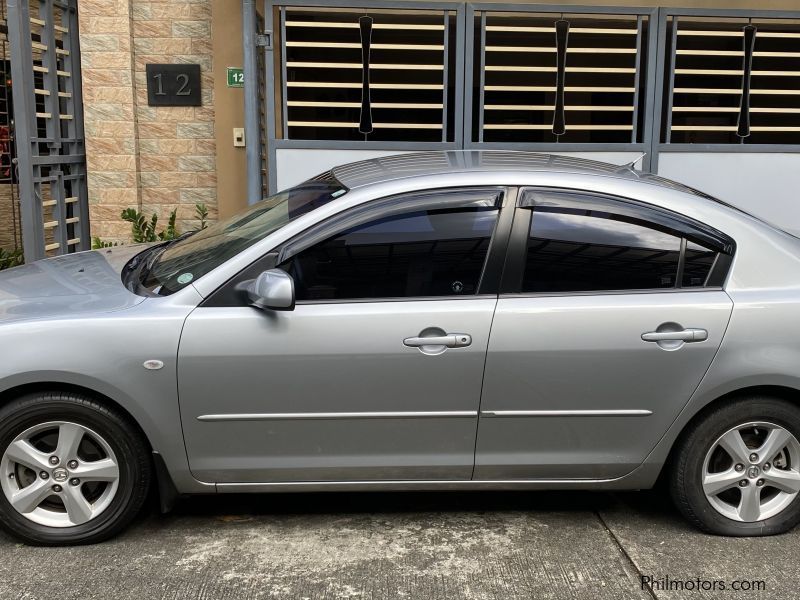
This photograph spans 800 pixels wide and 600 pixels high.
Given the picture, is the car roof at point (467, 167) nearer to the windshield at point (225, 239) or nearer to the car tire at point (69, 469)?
the windshield at point (225, 239)

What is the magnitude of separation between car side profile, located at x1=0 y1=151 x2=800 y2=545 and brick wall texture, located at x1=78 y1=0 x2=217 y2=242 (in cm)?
492

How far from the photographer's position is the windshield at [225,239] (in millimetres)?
4031

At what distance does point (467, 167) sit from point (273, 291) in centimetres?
113

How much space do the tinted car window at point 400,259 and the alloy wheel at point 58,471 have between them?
109cm

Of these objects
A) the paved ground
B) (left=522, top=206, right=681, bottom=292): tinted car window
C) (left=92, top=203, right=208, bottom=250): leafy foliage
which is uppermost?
(left=522, top=206, right=681, bottom=292): tinted car window

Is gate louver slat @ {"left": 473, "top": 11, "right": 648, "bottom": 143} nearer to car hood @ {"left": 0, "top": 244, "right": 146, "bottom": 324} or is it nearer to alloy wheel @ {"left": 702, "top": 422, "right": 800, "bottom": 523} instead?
car hood @ {"left": 0, "top": 244, "right": 146, "bottom": 324}

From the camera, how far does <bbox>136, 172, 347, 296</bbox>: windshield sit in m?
4.03

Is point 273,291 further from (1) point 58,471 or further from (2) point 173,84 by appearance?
(2) point 173,84

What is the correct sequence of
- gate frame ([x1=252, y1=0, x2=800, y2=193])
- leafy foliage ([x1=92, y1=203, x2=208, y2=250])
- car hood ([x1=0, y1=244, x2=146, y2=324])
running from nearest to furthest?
car hood ([x1=0, y1=244, x2=146, y2=324])
gate frame ([x1=252, y1=0, x2=800, y2=193])
leafy foliage ([x1=92, y1=203, x2=208, y2=250])

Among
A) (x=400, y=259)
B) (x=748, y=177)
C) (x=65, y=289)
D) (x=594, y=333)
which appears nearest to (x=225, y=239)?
(x=65, y=289)

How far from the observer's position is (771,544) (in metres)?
4.04

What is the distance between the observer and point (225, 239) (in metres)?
4.35

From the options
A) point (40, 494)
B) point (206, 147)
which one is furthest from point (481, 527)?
point (206, 147)

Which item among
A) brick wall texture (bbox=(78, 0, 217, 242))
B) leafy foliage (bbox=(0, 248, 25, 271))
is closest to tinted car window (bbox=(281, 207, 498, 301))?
brick wall texture (bbox=(78, 0, 217, 242))
